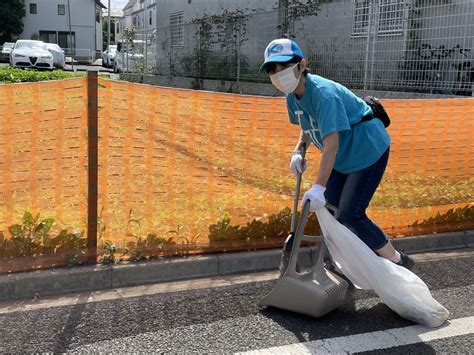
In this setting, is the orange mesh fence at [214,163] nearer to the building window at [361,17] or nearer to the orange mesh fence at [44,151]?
the orange mesh fence at [44,151]

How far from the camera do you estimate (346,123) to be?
3.07 m

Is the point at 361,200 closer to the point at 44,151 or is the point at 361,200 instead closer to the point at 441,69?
the point at 44,151

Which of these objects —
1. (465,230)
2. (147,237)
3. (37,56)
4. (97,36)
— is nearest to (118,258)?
(147,237)

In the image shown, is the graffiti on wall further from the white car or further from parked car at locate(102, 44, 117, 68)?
parked car at locate(102, 44, 117, 68)

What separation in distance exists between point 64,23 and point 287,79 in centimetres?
5310

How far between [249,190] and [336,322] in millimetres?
1544

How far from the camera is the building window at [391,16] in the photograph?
30.4 ft

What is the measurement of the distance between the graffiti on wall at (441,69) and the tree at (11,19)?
150ft

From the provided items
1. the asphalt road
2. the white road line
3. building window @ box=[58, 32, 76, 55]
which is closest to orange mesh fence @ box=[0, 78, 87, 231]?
the asphalt road

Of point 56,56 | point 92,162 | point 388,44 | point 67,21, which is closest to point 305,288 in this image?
point 92,162

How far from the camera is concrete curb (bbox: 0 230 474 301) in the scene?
3.65 meters

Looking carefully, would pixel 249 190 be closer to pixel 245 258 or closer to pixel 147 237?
pixel 245 258

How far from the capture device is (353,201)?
3.42 m

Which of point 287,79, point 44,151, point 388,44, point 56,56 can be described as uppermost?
point 56,56
